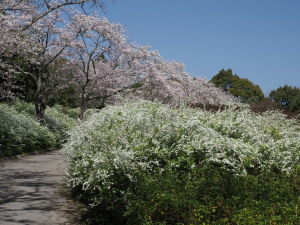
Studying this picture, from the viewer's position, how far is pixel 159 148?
6664mm

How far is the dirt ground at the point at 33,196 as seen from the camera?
626 cm

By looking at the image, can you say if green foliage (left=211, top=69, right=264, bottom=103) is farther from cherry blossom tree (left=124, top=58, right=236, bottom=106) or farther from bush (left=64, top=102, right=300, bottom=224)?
bush (left=64, top=102, right=300, bottom=224)

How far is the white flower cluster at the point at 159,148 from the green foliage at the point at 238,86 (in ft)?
210

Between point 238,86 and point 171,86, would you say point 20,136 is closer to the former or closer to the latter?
point 171,86

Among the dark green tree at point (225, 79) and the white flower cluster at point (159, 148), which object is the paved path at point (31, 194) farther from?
the dark green tree at point (225, 79)

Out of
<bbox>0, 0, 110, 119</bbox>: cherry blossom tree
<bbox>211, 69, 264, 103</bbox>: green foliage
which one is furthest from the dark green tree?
<bbox>0, 0, 110, 119</bbox>: cherry blossom tree

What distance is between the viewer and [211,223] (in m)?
3.89

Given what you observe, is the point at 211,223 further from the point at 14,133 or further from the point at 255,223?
the point at 14,133

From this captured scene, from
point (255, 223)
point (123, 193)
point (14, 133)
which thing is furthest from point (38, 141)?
point (255, 223)

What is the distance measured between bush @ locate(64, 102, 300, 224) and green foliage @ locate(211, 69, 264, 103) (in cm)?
6372

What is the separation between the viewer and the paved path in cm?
625

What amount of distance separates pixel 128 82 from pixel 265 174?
21.6 metres

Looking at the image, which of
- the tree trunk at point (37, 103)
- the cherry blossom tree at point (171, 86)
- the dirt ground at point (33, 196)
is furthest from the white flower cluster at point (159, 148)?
the cherry blossom tree at point (171, 86)

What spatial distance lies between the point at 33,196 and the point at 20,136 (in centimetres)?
772
